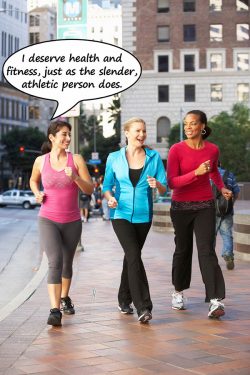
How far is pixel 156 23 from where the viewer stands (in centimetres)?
7456

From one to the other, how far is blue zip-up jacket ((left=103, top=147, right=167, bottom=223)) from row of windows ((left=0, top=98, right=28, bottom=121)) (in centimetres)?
10484

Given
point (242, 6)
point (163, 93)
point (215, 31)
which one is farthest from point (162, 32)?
point (242, 6)

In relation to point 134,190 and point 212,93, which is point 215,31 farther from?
point 134,190

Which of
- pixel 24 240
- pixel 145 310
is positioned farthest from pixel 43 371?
pixel 24 240

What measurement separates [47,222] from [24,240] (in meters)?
15.2

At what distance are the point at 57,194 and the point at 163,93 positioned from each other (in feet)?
219

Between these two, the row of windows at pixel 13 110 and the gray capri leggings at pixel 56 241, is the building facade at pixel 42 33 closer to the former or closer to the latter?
the row of windows at pixel 13 110

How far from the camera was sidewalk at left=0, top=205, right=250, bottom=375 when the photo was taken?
614cm

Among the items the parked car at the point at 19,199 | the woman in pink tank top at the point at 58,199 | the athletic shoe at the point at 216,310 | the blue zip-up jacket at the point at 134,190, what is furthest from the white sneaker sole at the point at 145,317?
the parked car at the point at 19,199

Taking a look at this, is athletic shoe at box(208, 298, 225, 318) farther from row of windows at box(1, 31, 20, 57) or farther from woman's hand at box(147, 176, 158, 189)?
row of windows at box(1, 31, 20, 57)

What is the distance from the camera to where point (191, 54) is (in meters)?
74.0

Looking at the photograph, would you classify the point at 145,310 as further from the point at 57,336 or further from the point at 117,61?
the point at 117,61

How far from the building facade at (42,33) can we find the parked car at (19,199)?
72.7 metres

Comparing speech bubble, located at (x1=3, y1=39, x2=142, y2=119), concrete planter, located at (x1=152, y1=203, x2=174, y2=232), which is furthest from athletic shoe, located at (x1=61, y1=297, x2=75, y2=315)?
A: concrete planter, located at (x1=152, y1=203, x2=174, y2=232)
